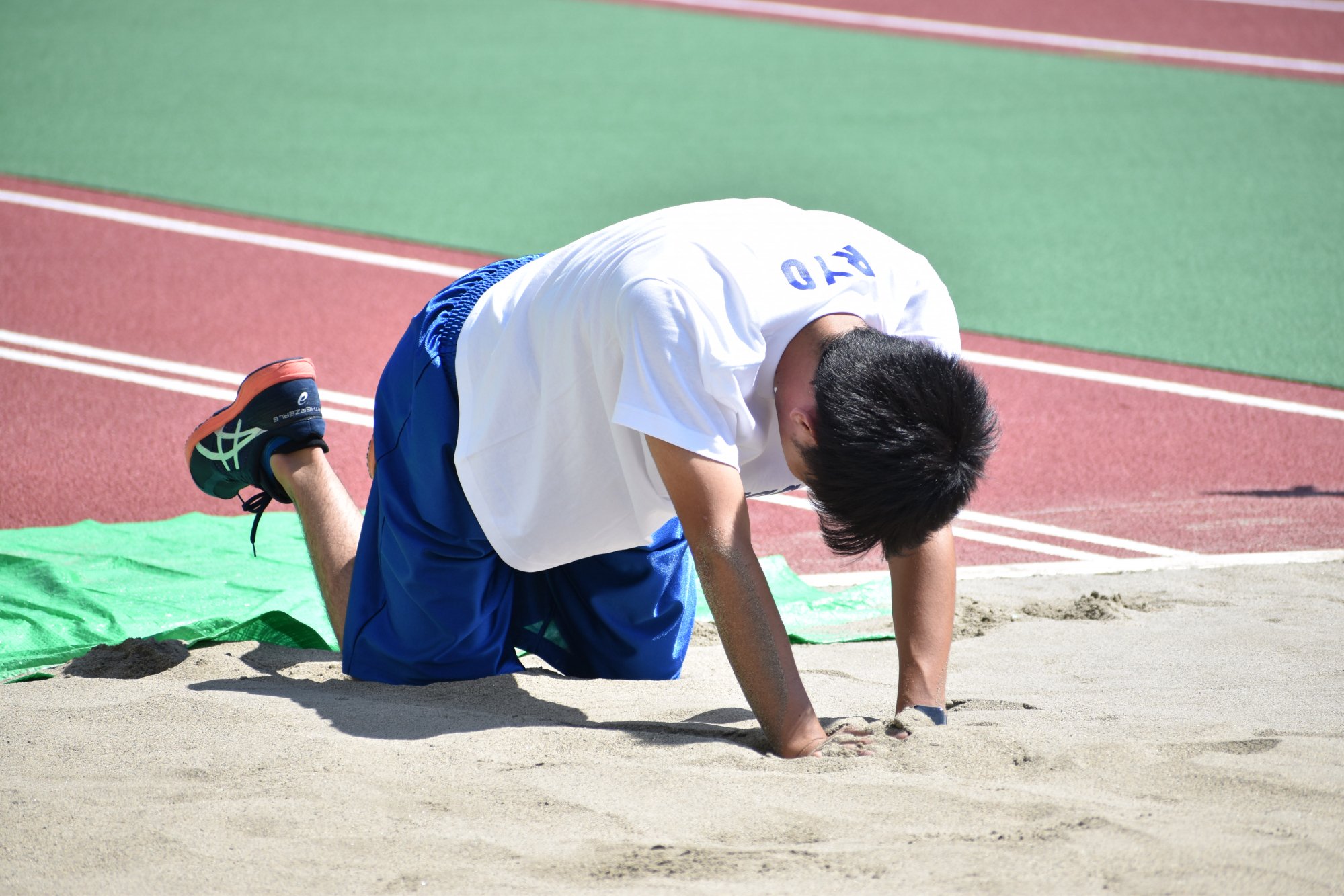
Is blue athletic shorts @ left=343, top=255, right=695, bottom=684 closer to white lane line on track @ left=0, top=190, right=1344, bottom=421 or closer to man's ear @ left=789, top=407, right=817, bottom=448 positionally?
man's ear @ left=789, top=407, right=817, bottom=448

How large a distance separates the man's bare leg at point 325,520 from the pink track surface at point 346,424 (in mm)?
1367

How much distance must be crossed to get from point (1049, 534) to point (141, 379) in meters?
3.74

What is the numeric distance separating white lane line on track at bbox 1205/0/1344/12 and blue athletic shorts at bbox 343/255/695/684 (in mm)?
13071

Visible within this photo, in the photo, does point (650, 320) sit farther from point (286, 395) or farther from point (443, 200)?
point (443, 200)

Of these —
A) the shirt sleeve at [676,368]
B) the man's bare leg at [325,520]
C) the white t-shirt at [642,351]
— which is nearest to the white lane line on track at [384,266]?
the man's bare leg at [325,520]

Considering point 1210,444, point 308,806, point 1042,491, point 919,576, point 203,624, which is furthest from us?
point 1210,444

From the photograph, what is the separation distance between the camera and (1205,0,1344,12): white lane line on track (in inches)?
544

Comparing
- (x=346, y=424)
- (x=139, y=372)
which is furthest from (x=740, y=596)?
(x=139, y=372)

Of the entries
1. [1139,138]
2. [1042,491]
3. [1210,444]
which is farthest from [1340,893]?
[1139,138]

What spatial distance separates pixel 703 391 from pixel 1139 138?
8.33 metres

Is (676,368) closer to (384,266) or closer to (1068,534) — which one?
(1068,534)

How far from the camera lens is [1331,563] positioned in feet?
13.7

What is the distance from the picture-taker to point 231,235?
7.52 meters

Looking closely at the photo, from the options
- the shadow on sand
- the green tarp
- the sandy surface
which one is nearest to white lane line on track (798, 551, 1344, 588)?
the green tarp
